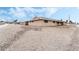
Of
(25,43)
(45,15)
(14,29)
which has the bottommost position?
(25,43)

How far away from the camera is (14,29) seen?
1.31m

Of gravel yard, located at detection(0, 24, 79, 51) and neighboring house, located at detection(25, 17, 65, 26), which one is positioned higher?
neighboring house, located at detection(25, 17, 65, 26)

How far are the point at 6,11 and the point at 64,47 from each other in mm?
540

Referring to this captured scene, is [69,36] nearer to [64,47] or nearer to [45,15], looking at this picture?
[64,47]

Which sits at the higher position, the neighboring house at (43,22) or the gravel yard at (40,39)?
the neighboring house at (43,22)

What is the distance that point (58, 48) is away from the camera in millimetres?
1297

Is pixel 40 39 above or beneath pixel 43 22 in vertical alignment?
beneath

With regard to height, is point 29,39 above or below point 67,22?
below
